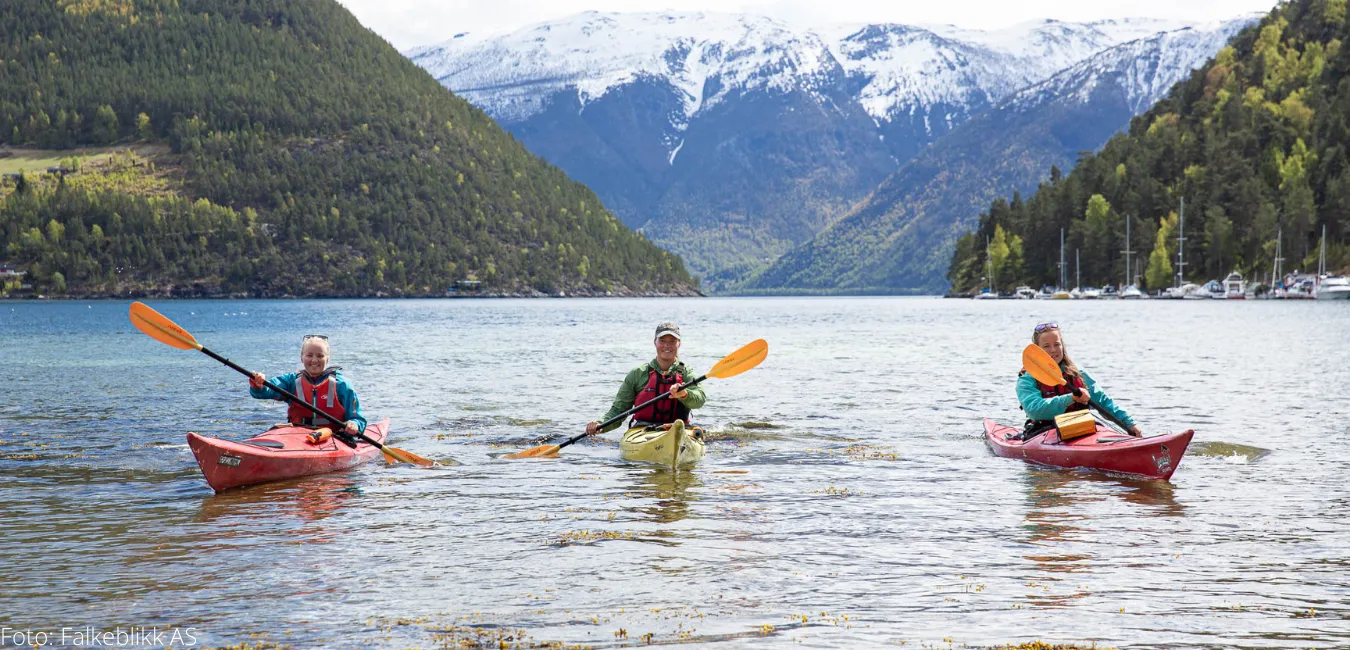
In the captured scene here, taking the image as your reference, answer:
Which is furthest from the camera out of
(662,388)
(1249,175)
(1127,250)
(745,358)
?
(1127,250)

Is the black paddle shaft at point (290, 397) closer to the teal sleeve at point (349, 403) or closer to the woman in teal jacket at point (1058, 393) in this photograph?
the teal sleeve at point (349, 403)

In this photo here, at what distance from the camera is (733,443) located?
27.7 m

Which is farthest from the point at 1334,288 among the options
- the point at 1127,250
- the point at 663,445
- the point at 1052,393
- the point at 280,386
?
the point at 280,386

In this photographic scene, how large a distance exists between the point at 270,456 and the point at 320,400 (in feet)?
5.74

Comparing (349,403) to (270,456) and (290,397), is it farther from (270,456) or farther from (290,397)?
(270,456)

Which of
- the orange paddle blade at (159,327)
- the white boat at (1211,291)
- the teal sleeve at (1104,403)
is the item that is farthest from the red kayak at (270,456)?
the white boat at (1211,291)

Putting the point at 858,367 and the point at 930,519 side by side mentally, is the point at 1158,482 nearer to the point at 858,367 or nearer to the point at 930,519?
the point at 930,519

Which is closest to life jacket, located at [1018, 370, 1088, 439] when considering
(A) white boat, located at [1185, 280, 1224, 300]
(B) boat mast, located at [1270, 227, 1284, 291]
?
(B) boat mast, located at [1270, 227, 1284, 291]

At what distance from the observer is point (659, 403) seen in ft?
74.8

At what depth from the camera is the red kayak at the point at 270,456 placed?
19.1 metres

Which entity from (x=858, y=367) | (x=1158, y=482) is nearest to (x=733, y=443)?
(x=1158, y=482)

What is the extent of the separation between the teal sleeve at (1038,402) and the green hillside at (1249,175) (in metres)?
149

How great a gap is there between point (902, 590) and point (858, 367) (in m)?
43.3

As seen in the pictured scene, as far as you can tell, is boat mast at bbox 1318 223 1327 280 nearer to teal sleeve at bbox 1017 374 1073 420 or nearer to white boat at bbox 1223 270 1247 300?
white boat at bbox 1223 270 1247 300
